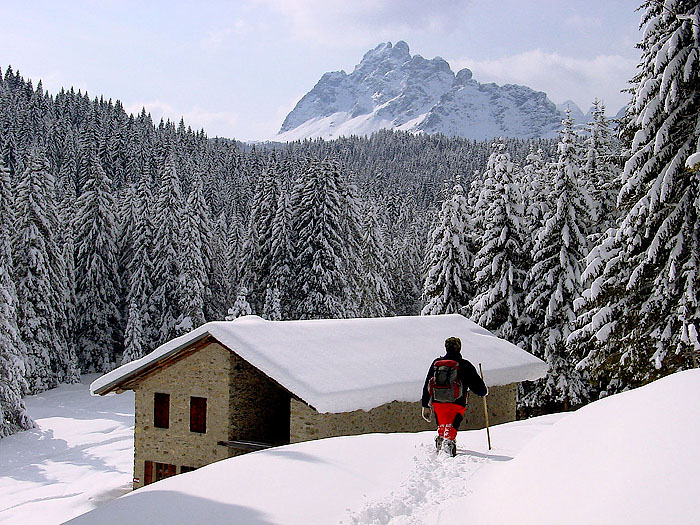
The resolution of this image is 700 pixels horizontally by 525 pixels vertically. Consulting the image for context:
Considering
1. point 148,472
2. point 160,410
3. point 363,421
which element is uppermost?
point 363,421

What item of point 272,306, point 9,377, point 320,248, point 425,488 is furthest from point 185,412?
point 320,248

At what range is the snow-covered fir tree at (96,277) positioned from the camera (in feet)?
167

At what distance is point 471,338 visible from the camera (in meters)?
24.2

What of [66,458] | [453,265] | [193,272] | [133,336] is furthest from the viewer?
[193,272]

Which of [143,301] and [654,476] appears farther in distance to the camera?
[143,301]

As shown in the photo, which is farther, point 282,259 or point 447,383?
point 282,259

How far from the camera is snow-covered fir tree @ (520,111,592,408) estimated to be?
26.8m

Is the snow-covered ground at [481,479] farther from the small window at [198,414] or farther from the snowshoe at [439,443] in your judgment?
the small window at [198,414]

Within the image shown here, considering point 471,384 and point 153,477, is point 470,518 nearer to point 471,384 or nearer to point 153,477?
point 471,384

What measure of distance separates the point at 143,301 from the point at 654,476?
49070 millimetres

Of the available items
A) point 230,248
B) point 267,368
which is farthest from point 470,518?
point 230,248

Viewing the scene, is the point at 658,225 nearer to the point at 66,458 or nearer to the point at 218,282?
the point at 66,458

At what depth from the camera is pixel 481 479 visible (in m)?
7.96

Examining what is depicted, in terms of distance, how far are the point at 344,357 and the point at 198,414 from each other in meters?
4.64
